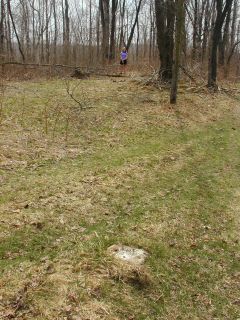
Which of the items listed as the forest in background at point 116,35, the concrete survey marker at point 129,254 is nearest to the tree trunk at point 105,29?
the forest in background at point 116,35

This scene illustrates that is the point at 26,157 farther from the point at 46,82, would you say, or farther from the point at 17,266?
the point at 46,82

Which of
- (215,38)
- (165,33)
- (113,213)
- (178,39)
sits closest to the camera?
(113,213)

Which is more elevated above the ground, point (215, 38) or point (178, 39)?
point (215, 38)

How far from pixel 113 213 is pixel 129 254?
988 millimetres

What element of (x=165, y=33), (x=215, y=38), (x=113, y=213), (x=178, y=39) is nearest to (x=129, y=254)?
(x=113, y=213)

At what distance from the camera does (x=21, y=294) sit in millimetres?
3746

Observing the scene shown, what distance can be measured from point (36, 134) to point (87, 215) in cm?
359

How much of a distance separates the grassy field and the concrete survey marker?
A: 0.09m

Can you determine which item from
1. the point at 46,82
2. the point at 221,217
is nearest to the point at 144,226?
the point at 221,217

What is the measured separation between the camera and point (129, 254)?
15.3 feet

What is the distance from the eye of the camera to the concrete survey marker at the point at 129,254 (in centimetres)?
452

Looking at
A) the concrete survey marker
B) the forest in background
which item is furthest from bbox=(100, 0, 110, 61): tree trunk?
the concrete survey marker

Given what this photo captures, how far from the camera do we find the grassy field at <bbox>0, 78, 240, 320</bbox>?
3.94m

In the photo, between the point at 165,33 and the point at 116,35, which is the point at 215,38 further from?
the point at 116,35
